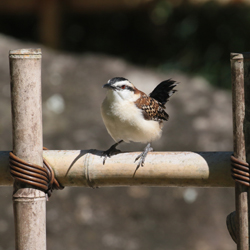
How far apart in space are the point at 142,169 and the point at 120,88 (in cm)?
112

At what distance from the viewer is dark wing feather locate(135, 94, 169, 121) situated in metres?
3.66

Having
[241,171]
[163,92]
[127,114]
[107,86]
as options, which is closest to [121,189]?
[163,92]

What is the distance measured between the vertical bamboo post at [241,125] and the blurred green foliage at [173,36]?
21.7ft

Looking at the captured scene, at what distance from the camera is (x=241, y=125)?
2262 millimetres

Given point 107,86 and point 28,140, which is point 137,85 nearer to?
point 107,86

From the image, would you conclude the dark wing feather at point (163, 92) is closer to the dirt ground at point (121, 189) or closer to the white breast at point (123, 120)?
the white breast at point (123, 120)

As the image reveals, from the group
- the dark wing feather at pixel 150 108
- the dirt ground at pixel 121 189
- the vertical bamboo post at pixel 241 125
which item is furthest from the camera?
the dirt ground at pixel 121 189

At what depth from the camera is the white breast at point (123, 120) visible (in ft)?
11.3

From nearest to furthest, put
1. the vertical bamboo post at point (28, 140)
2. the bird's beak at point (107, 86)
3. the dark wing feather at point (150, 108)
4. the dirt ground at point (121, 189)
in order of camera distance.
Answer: the vertical bamboo post at point (28, 140), the bird's beak at point (107, 86), the dark wing feather at point (150, 108), the dirt ground at point (121, 189)

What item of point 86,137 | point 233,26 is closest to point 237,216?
point 86,137

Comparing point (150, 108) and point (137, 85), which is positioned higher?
point (137, 85)

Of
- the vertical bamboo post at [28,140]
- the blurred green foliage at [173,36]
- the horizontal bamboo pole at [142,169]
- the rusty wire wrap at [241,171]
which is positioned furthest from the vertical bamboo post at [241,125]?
the blurred green foliage at [173,36]

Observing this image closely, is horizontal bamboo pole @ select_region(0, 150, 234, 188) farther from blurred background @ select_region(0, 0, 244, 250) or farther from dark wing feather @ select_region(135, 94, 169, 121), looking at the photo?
blurred background @ select_region(0, 0, 244, 250)

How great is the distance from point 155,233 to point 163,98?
2.08 m
